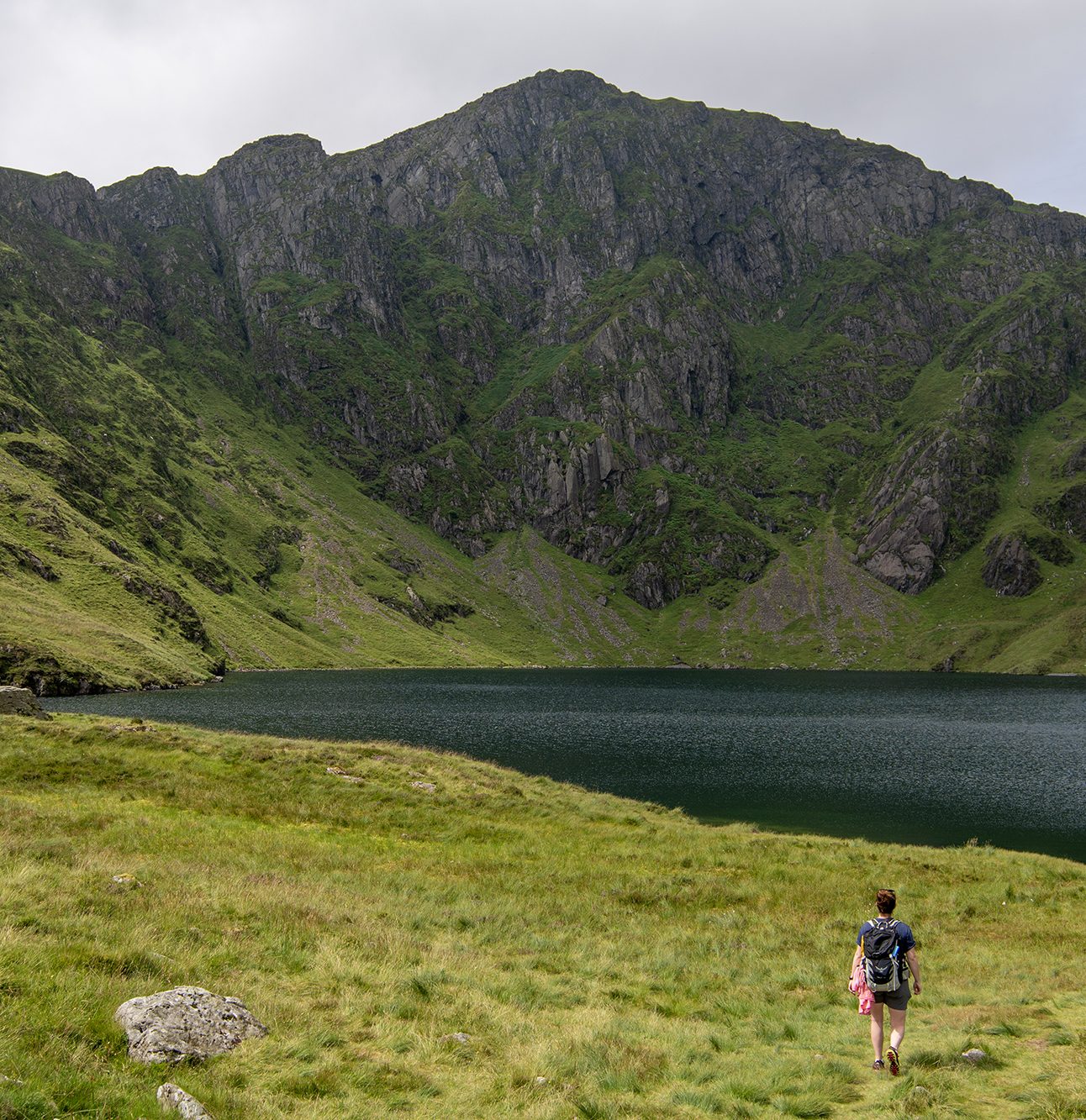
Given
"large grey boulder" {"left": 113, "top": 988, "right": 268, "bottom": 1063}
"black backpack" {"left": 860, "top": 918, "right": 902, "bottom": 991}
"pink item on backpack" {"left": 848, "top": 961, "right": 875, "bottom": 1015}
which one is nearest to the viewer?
"large grey boulder" {"left": 113, "top": 988, "right": 268, "bottom": 1063}

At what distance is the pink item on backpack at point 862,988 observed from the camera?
48.5 ft

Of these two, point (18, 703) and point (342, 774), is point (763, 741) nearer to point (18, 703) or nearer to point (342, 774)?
point (342, 774)

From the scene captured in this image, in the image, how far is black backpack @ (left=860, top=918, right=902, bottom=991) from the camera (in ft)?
48.1

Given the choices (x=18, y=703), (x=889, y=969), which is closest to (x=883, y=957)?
(x=889, y=969)

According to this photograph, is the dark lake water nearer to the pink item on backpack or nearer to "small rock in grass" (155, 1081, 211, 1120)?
the pink item on backpack

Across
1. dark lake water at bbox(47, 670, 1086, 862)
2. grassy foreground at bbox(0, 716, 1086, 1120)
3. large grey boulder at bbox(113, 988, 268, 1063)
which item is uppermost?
large grey boulder at bbox(113, 988, 268, 1063)

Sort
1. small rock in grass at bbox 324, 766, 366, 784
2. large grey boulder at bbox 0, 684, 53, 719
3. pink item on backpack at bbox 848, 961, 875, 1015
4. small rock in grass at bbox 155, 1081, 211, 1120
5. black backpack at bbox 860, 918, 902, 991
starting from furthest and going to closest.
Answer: large grey boulder at bbox 0, 684, 53, 719 → small rock in grass at bbox 324, 766, 366, 784 → pink item on backpack at bbox 848, 961, 875, 1015 → black backpack at bbox 860, 918, 902, 991 → small rock in grass at bbox 155, 1081, 211, 1120

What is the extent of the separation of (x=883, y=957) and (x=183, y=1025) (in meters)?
12.7

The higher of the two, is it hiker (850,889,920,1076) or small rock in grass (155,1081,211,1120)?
small rock in grass (155,1081,211,1120)

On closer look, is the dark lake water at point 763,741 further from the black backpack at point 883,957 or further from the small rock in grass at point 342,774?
the black backpack at point 883,957

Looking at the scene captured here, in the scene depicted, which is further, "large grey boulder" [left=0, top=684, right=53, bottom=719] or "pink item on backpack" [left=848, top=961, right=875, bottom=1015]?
"large grey boulder" [left=0, top=684, right=53, bottom=719]

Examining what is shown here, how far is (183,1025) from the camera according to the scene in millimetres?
11758

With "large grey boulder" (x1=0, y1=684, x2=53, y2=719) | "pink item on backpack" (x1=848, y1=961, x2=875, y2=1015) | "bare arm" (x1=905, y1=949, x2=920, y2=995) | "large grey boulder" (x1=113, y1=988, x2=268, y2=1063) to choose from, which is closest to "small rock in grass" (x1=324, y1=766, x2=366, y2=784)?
"large grey boulder" (x1=0, y1=684, x2=53, y2=719)

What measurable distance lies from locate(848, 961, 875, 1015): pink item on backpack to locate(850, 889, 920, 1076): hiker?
0.07 meters
